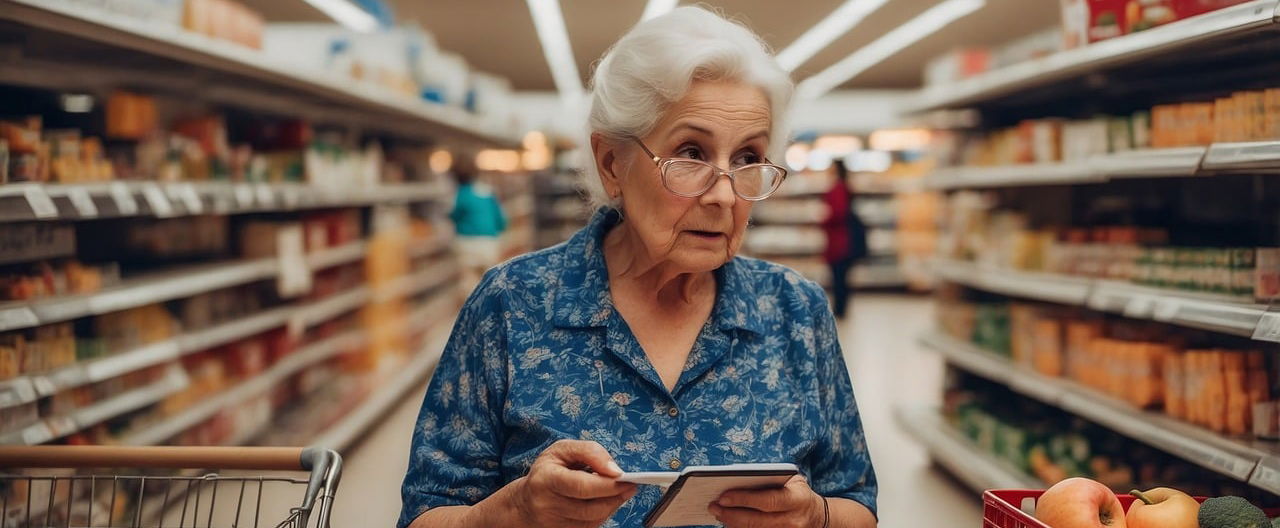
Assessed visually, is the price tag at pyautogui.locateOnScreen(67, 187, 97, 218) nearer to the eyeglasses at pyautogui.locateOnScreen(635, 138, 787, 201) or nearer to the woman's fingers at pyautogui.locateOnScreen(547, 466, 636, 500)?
the eyeglasses at pyautogui.locateOnScreen(635, 138, 787, 201)

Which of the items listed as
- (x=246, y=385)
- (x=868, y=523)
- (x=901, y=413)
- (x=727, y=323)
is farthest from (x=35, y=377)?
(x=901, y=413)

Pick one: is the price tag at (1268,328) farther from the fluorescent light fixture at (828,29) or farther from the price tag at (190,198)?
the fluorescent light fixture at (828,29)

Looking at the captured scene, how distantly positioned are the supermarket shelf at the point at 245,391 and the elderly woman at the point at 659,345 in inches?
94.6

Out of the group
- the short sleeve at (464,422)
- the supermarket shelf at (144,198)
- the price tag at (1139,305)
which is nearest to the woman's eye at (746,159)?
the short sleeve at (464,422)

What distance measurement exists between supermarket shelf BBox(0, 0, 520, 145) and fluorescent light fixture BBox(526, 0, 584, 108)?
2594 mm

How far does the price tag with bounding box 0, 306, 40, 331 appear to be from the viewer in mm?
2616

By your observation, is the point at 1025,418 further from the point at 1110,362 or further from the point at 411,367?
the point at 411,367

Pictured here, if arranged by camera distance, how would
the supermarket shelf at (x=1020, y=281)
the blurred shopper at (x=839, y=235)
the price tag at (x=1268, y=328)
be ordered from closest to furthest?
the price tag at (x=1268, y=328) → the supermarket shelf at (x=1020, y=281) → the blurred shopper at (x=839, y=235)

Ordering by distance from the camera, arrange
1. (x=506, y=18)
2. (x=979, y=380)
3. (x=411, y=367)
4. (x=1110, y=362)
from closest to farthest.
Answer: (x=1110, y=362), (x=979, y=380), (x=411, y=367), (x=506, y=18)

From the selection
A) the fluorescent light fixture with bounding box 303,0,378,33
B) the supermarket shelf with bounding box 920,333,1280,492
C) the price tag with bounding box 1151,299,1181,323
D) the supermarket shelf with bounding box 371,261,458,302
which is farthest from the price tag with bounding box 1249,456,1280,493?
the fluorescent light fixture with bounding box 303,0,378,33

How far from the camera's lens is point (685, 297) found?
185 centimetres

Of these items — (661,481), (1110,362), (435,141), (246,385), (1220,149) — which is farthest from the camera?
(435,141)

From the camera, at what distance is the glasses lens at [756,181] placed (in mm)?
1711

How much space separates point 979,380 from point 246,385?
372cm
